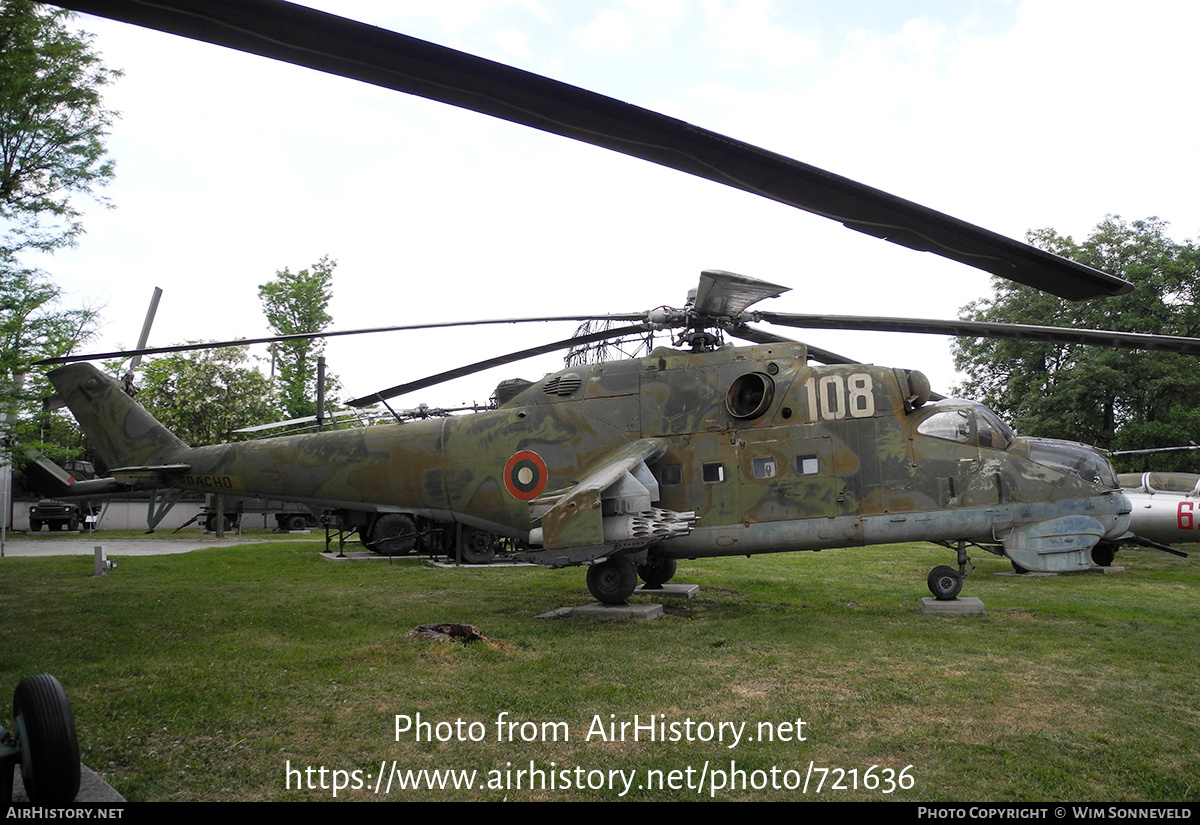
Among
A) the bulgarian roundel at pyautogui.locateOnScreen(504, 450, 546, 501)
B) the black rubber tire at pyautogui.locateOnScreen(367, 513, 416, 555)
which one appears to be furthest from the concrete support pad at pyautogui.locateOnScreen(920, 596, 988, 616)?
the black rubber tire at pyautogui.locateOnScreen(367, 513, 416, 555)

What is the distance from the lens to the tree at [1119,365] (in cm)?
2656

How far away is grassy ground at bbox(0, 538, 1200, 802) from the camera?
4441 mm

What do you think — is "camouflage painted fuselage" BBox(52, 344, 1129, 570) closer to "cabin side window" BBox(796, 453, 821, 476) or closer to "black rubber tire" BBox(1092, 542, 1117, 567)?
"cabin side window" BBox(796, 453, 821, 476)

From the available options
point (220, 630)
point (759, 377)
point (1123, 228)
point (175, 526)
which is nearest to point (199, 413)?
point (175, 526)

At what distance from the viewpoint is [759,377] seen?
10.3 metres

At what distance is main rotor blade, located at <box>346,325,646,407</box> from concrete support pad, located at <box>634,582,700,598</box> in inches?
170

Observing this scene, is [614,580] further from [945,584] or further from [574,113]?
[574,113]

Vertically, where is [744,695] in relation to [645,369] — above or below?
below

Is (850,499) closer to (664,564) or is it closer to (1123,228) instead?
(664,564)

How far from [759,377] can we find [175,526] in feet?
125

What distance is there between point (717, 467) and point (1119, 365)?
25105 millimetres

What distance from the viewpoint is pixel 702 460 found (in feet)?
34.0

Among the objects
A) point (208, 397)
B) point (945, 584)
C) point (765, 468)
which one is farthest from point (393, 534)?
point (208, 397)

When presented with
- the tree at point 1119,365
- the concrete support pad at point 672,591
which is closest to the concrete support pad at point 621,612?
the concrete support pad at point 672,591
